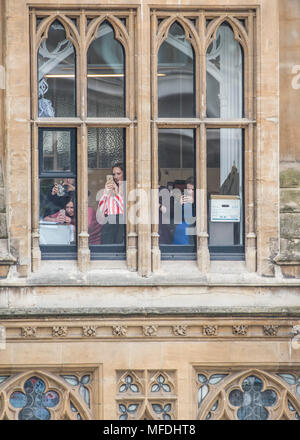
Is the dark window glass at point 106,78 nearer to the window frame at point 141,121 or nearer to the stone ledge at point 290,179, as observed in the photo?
the window frame at point 141,121

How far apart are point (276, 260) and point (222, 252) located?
652 mm

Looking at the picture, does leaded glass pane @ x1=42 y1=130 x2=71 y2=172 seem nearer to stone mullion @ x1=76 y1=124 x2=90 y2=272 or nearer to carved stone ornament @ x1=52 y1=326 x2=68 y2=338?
stone mullion @ x1=76 y1=124 x2=90 y2=272

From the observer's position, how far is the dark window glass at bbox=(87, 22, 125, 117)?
10961 mm

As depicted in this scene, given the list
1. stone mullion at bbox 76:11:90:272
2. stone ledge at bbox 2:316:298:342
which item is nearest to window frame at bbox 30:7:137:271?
stone mullion at bbox 76:11:90:272

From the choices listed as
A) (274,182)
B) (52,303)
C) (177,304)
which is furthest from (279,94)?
(52,303)

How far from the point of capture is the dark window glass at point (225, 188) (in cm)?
1104

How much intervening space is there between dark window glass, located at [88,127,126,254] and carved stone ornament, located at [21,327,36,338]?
3.95ft

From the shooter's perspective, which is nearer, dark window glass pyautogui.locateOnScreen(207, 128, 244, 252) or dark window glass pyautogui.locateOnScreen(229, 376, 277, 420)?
dark window glass pyautogui.locateOnScreen(229, 376, 277, 420)

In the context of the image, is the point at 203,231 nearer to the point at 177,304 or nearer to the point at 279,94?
the point at 177,304

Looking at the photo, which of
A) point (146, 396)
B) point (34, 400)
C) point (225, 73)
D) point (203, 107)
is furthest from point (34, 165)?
point (146, 396)

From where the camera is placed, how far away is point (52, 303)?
1065 cm

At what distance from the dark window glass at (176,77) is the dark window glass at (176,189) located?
0.25 m

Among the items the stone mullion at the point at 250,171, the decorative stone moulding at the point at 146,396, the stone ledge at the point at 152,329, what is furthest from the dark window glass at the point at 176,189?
the decorative stone moulding at the point at 146,396

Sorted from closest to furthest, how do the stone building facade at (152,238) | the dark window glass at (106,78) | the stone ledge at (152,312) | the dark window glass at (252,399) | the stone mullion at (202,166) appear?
the stone ledge at (152,312) → the stone building facade at (152,238) → the dark window glass at (252,399) → the stone mullion at (202,166) → the dark window glass at (106,78)
